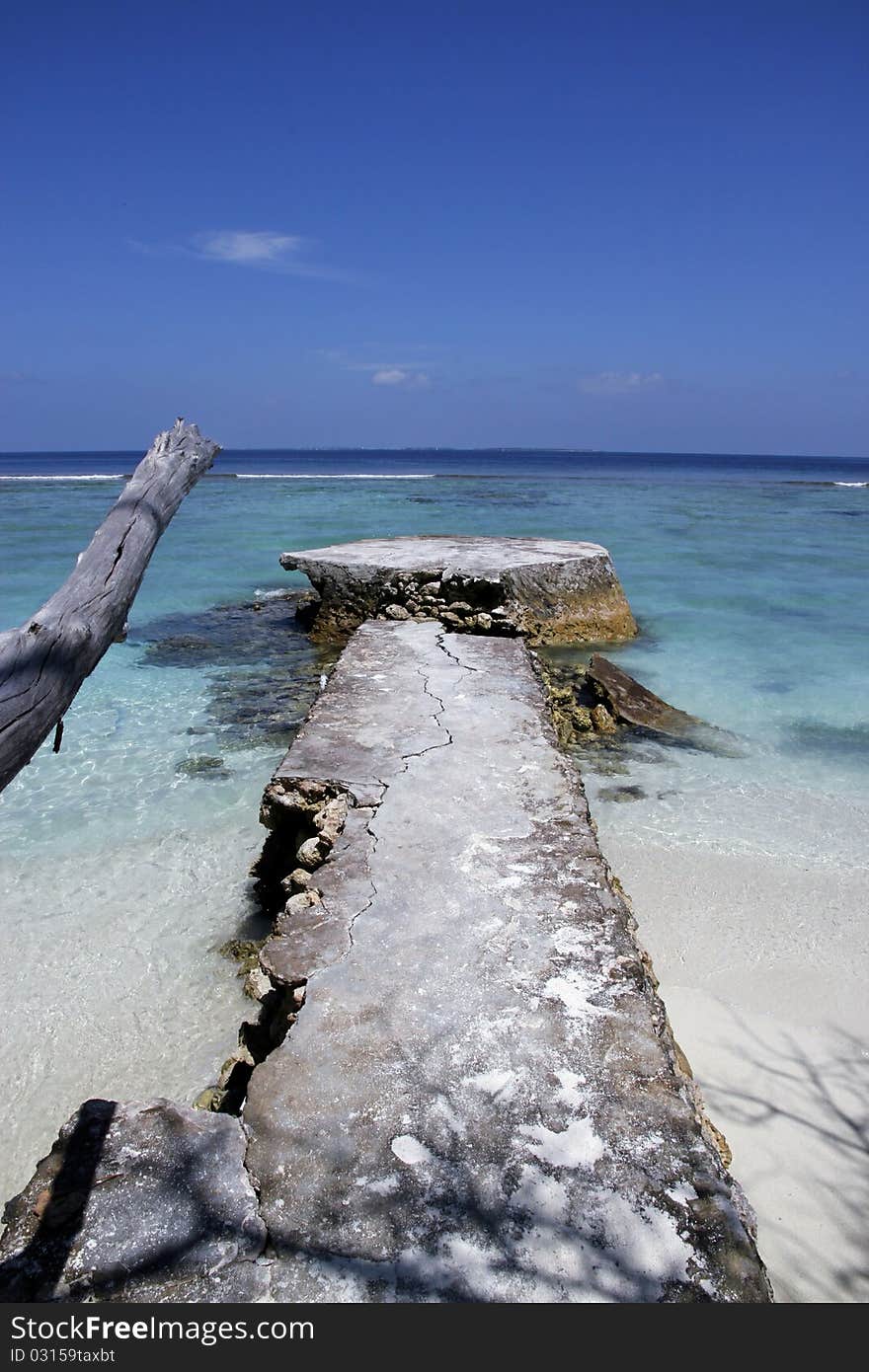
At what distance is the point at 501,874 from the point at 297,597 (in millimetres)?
8264

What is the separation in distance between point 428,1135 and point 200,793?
3375mm

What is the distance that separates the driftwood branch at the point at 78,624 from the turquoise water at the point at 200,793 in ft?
4.91

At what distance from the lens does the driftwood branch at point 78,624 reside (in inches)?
52.8

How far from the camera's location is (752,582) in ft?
42.5

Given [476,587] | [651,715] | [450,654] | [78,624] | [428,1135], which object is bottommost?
[651,715]

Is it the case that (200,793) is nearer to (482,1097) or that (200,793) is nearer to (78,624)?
(78,624)

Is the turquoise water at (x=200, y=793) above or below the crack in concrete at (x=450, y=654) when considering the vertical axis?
below

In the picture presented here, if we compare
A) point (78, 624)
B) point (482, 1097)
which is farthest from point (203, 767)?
point (482, 1097)

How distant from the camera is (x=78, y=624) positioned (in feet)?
5.88

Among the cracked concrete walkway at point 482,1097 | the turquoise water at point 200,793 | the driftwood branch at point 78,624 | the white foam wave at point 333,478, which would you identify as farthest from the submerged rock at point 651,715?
the white foam wave at point 333,478

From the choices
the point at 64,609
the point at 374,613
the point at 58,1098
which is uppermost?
the point at 64,609

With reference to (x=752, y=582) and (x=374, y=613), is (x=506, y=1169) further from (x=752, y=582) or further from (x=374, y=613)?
(x=752, y=582)

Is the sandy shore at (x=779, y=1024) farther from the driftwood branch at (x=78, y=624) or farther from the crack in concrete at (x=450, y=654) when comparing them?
the driftwood branch at (x=78, y=624)

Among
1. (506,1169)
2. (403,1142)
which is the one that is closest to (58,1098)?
(403,1142)
